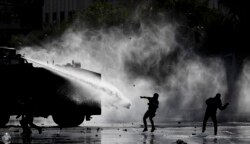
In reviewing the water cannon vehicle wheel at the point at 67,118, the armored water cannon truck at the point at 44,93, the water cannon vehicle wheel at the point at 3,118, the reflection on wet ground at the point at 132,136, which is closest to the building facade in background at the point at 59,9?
the water cannon vehicle wheel at the point at 67,118

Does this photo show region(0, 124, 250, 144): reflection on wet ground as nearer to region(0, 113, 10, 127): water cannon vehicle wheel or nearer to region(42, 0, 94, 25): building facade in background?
region(0, 113, 10, 127): water cannon vehicle wheel

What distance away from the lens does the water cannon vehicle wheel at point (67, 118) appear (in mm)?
42406

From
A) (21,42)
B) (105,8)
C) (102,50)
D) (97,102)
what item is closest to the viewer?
(97,102)

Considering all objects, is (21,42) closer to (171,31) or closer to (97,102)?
(171,31)

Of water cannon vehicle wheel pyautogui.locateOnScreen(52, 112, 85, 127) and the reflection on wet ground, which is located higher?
water cannon vehicle wheel pyautogui.locateOnScreen(52, 112, 85, 127)

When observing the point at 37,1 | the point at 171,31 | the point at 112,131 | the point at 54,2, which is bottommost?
the point at 112,131

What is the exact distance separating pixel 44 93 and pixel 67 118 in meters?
1.88

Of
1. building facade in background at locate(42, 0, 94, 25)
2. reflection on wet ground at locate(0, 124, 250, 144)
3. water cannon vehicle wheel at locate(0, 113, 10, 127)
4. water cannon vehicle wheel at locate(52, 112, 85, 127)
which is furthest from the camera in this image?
building facade in background at locate(42, 0, 94, 25)

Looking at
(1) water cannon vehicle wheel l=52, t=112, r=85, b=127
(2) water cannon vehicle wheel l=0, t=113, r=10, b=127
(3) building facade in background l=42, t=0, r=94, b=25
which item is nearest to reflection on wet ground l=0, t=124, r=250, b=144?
(2) water cannon vehicle wheel l=0, t=113, r=10, b=127

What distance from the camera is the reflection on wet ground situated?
32.3 metres

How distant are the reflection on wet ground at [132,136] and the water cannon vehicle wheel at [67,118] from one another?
0.63 metres

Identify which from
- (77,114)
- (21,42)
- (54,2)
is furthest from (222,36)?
(54,2)

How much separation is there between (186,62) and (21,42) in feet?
95.9

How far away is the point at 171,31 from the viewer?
268 feet
